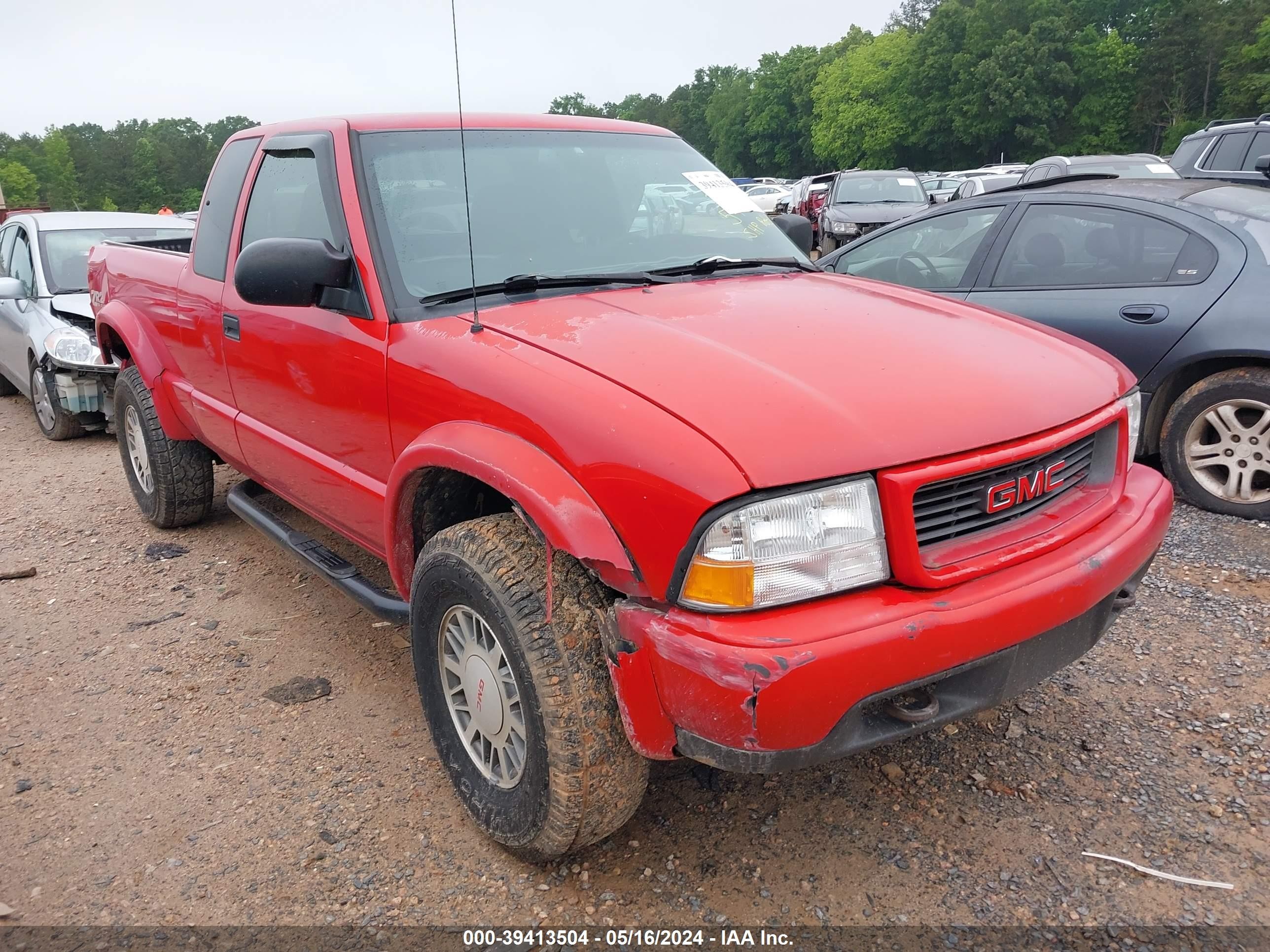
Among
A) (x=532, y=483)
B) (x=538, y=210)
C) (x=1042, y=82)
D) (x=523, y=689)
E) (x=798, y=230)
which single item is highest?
(x=1042, y=82)

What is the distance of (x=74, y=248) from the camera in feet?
25.3

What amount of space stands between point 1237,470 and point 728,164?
299 ft

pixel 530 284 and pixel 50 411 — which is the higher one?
pixel 530 284

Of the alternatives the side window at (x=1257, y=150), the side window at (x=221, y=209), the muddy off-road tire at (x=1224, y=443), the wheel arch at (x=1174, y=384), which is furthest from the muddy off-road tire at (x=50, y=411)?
the side window at (x=1257, y=150)

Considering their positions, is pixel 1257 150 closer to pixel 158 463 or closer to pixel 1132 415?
pixel 1132 415

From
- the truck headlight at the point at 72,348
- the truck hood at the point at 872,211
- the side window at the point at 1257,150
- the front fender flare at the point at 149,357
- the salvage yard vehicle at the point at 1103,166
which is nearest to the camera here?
the front fender flare at the point at 149,357

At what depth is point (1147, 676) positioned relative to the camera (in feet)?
10.4

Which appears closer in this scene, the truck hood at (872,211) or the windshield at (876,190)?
the truck hood at (872,211)

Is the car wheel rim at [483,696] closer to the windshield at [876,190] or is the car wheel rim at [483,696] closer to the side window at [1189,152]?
the side window at [1189,152]

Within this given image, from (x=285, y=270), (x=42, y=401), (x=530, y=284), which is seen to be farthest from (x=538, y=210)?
(x=42, y=401)

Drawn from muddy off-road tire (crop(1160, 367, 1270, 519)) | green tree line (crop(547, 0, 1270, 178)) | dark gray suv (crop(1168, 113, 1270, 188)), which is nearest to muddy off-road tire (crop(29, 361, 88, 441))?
muddy off-road tire (crop(1160, 367, 1270, 519))

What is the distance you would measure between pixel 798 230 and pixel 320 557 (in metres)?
2.31

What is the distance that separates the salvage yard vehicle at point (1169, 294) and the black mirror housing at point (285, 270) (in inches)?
105

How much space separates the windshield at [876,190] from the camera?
15.8 metres
